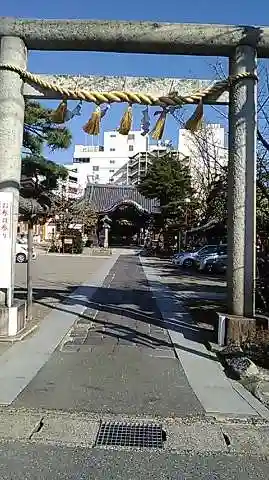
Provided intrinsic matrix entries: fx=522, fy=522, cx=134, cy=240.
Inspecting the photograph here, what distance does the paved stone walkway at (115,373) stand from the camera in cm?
575

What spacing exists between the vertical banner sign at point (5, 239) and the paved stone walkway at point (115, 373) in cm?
153

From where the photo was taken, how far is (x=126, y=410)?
5574 mm

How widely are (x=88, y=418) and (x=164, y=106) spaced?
5976 millimetres

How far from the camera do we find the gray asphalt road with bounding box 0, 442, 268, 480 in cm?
395

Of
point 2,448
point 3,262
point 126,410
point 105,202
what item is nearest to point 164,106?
point 3,262

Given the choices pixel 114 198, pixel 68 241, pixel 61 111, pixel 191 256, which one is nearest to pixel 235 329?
pixel 61 111

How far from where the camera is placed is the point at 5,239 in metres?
9.06

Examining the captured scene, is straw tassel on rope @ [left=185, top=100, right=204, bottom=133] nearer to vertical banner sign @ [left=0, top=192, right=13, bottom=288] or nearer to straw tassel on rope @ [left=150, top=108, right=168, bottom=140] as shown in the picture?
straw tassel on rope @ [left=150, top=108, right=168, bottom=140]

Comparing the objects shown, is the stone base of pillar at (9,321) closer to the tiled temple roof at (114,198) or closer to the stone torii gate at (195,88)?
the stone torii gate at (195,88)

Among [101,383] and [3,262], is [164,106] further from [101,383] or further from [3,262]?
[101,383]

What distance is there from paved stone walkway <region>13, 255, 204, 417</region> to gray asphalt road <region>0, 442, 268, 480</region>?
1.11 metres

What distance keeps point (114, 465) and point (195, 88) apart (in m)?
7.09

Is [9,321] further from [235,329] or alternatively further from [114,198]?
[114,198]

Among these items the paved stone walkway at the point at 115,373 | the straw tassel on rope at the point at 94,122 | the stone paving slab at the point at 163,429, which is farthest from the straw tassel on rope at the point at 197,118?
the stone paving slab at the point at 163,429
